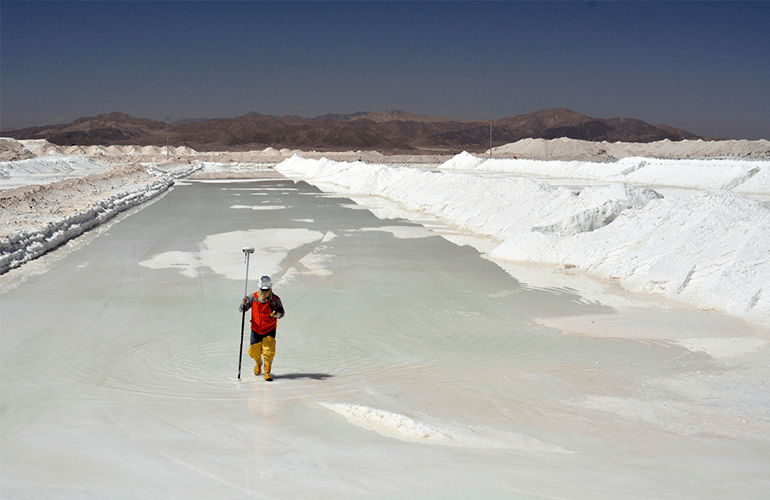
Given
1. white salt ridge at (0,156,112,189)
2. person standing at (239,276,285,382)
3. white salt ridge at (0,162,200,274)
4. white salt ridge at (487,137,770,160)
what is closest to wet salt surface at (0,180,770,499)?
person standing at (239,276,285,382)

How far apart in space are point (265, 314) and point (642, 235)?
26.5ft

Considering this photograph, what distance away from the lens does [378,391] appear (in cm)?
607

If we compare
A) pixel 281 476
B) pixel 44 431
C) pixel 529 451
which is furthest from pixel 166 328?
pixel 529 451

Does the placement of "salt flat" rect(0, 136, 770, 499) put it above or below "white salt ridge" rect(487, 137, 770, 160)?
below

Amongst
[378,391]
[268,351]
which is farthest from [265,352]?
[378,391]

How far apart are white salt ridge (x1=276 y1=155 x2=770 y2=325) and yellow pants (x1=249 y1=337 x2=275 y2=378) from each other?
5.88 m

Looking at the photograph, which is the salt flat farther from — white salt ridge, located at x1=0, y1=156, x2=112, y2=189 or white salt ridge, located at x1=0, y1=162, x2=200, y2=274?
white salt ridge, located at x1=0, y1=156, x2=112, y2=189

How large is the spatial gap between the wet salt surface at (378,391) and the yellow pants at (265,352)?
120 millimetres

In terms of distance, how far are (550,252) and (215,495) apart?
9.93 m

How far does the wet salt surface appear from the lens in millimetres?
4402

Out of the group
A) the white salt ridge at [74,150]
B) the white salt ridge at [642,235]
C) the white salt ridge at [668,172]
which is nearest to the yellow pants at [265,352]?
the white salt ridge at [642,235]

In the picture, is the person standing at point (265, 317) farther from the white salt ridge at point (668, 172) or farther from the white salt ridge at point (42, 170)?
the white salt ridge at point (42, 170)

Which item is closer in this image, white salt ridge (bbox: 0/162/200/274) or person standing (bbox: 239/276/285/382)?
person standing (bbox: 239/276/285/382)

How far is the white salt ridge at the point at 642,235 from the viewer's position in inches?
382
